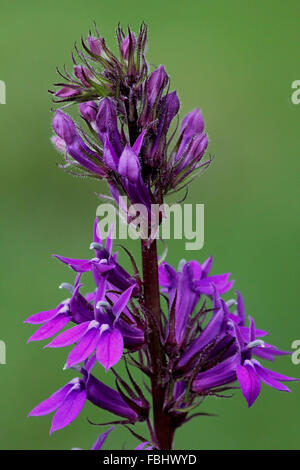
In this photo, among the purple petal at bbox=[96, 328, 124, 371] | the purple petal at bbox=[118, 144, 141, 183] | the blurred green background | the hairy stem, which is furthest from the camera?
the blurred green background

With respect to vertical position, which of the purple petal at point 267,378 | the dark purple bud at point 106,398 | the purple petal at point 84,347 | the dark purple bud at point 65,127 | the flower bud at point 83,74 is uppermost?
the flower bud at point 83,74

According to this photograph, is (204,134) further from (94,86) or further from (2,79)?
(2,79)

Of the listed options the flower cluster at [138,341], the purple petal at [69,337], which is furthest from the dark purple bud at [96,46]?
the purple petal at [69,337]

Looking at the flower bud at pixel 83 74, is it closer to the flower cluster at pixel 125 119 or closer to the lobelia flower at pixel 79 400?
the flower cluster at pixel 125 119

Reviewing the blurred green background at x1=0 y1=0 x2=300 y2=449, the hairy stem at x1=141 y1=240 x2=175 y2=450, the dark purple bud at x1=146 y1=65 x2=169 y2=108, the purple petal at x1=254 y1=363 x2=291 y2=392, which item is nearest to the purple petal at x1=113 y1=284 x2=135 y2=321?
the hairy stem at x1=141 y1=240 x2=175 y2=450

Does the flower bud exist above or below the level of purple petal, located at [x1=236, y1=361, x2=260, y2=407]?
above

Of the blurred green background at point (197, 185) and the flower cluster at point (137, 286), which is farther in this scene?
the blurred green background at point (197, 185)

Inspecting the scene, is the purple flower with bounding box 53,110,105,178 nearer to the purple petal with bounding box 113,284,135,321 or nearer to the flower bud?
the flower bud
